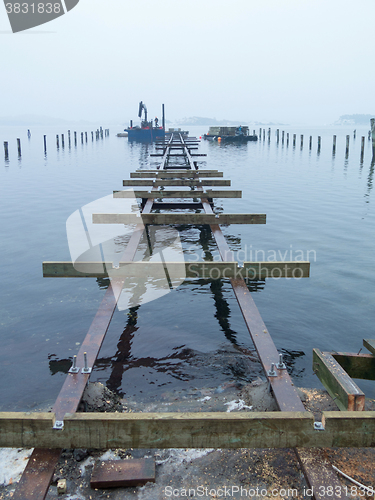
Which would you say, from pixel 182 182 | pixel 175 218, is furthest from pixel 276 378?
pixel 182 182

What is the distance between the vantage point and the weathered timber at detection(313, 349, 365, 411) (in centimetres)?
353

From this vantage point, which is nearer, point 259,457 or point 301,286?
point 259,457

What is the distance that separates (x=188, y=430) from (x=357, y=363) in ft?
8.24

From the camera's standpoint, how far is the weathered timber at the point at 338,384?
3529 millimetres

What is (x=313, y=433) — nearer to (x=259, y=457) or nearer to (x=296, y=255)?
(x=259, y=457)

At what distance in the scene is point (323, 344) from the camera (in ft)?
21.4

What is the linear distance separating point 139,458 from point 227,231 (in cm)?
1062

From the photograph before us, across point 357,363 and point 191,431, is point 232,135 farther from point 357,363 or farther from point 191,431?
point 191,431

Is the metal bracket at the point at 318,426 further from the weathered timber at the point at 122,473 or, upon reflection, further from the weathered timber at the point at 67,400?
the weathered timber at the point at 67,400

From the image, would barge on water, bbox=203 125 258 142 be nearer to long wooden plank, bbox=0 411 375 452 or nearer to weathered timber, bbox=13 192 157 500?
weathered timber, bbox=13 192 157 500

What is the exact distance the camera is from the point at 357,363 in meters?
4.53

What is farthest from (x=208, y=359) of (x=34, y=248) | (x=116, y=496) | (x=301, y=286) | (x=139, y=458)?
(x=34, y=248)

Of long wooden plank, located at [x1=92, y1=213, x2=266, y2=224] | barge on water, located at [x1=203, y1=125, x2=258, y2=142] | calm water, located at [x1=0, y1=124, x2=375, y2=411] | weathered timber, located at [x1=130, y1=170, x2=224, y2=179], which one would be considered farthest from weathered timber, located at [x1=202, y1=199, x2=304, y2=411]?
barge on water, located at [x1=203, y1=125, x2=258, y2=142]

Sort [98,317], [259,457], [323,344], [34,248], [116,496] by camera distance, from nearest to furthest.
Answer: [116,496] < [259,457] < [98,317] < [323,344] < [34,248]
